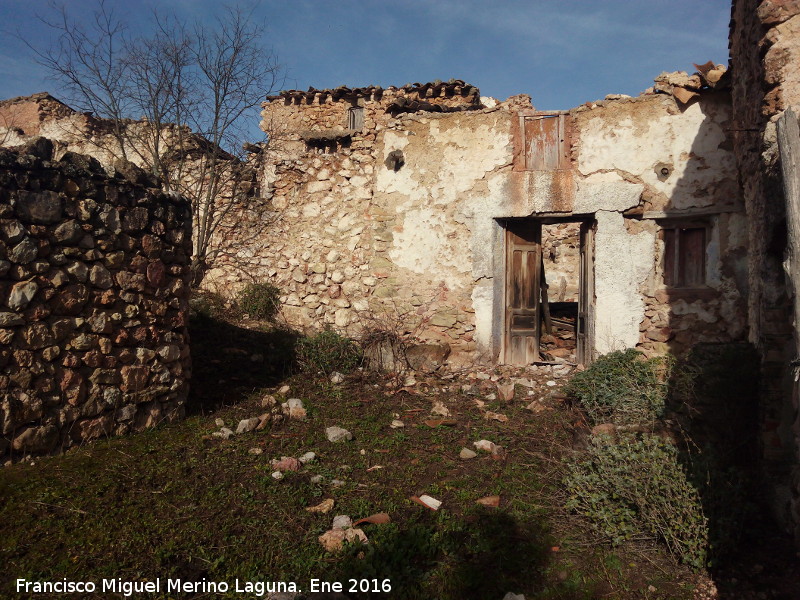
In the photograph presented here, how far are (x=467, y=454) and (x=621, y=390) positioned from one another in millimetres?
1896

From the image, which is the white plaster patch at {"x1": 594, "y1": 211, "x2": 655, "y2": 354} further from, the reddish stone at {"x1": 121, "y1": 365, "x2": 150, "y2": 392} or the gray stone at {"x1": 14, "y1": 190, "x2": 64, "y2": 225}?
the gray stone at {"x1": 14, "y1": 190, "x2": 64, "y2": 225}

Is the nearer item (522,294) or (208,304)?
(522,294)

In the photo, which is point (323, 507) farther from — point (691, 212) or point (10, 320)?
point (691, 212)

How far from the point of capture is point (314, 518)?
340 cm

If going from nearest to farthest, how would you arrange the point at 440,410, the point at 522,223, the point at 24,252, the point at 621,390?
the point at 24,252 < the point at 621,390 < the point at 440,410 < the point at 522,223

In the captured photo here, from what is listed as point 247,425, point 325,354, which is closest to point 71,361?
point 247,425

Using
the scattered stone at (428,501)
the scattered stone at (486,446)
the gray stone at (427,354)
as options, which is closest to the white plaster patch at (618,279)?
the gray stone at (427,354)

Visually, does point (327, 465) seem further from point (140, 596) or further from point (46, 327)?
point (46, 327)

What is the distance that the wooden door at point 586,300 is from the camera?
7.39m

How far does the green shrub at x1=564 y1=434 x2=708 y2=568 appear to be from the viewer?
3062 mm

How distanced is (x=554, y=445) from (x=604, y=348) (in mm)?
2903

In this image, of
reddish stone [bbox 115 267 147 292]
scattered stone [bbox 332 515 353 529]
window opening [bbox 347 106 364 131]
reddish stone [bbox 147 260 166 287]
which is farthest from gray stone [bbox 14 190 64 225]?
window opening [bbox 347 106 364 131]

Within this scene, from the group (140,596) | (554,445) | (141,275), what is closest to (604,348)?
(554,445)

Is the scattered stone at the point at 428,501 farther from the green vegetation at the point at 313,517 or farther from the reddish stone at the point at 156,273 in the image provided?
the reddish stone at the point at 156,273
